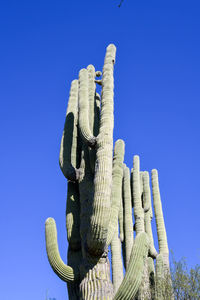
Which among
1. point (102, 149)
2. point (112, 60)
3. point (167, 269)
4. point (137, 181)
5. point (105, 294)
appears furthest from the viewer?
point (137, 181)

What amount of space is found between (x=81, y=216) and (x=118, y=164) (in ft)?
Answer: 3.81

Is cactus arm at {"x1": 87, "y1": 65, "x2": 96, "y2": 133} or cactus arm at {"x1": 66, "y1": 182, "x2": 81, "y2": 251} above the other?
cactus arm at {"x1": 87, "y1": 65, "x2": 96, "y2": 133}

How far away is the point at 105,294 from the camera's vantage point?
17.3 feet

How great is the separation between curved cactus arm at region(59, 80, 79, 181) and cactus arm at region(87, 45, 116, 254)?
3.32 feet

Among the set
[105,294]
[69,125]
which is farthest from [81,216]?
[69,125]

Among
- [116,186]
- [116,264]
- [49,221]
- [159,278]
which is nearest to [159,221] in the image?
[159,278]

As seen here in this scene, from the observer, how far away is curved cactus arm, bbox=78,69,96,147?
6339 mm

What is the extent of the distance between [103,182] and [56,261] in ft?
4.75

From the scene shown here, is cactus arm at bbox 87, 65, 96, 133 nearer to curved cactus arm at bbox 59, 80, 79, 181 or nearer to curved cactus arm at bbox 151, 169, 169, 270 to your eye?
curved cactus arm at bbox 59, 80, 79, 181

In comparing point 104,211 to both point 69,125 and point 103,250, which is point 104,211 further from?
point 69,125

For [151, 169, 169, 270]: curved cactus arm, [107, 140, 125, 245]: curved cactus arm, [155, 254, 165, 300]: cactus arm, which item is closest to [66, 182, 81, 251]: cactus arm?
[107, 140, 125, 245]: curved cactus arm

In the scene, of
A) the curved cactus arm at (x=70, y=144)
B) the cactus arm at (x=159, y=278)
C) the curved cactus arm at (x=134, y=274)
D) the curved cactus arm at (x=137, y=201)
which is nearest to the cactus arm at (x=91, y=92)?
the curved cactus arm at (x=70, y=144)

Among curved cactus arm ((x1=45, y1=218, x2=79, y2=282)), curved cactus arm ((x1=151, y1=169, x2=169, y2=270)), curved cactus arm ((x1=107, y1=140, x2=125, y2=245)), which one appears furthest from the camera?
curved cactus arm ((x1=151, y1=169, x2=169, y2=270))

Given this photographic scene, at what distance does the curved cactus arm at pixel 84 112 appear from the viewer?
6339 mm
